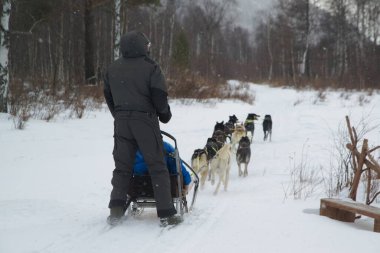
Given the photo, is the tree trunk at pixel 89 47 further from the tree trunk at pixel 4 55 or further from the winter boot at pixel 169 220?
the winter boot at pixel 169 220

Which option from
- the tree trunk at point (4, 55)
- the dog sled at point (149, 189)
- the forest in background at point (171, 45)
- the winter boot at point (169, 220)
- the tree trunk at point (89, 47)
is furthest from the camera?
the tree trunk at point (89, 47)

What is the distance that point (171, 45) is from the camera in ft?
89.0

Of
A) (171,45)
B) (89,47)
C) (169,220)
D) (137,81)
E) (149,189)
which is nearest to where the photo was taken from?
(137,81)

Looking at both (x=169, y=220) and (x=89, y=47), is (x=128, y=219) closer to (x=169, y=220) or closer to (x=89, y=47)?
(x=169, y=220)

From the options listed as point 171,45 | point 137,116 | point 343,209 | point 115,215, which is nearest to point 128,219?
point 115,215

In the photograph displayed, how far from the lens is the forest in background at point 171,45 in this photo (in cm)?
1483

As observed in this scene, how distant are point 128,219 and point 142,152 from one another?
784mm

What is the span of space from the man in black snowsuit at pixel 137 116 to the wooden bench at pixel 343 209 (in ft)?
5.18

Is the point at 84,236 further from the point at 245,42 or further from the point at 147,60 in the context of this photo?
the point at 245,42

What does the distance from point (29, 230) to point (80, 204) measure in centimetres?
104

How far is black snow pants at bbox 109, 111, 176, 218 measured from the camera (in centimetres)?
388

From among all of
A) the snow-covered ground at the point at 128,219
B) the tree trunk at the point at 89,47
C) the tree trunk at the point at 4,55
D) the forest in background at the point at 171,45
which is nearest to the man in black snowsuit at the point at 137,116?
the snow-covered ground at the point at 128,219

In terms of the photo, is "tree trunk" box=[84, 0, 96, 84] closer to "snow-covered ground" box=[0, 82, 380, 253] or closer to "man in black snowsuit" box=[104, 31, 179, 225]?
"snow-covered ground" box=[0, 82, 380, 253]

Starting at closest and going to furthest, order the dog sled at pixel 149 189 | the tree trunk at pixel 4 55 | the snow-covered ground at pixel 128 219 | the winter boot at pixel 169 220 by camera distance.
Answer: the snow-covered ground at pixel 128 219 < the winter boot at pixel 169 220 < the dog sled at pixel 149 189 < the tree trunk at pixel 4 55
